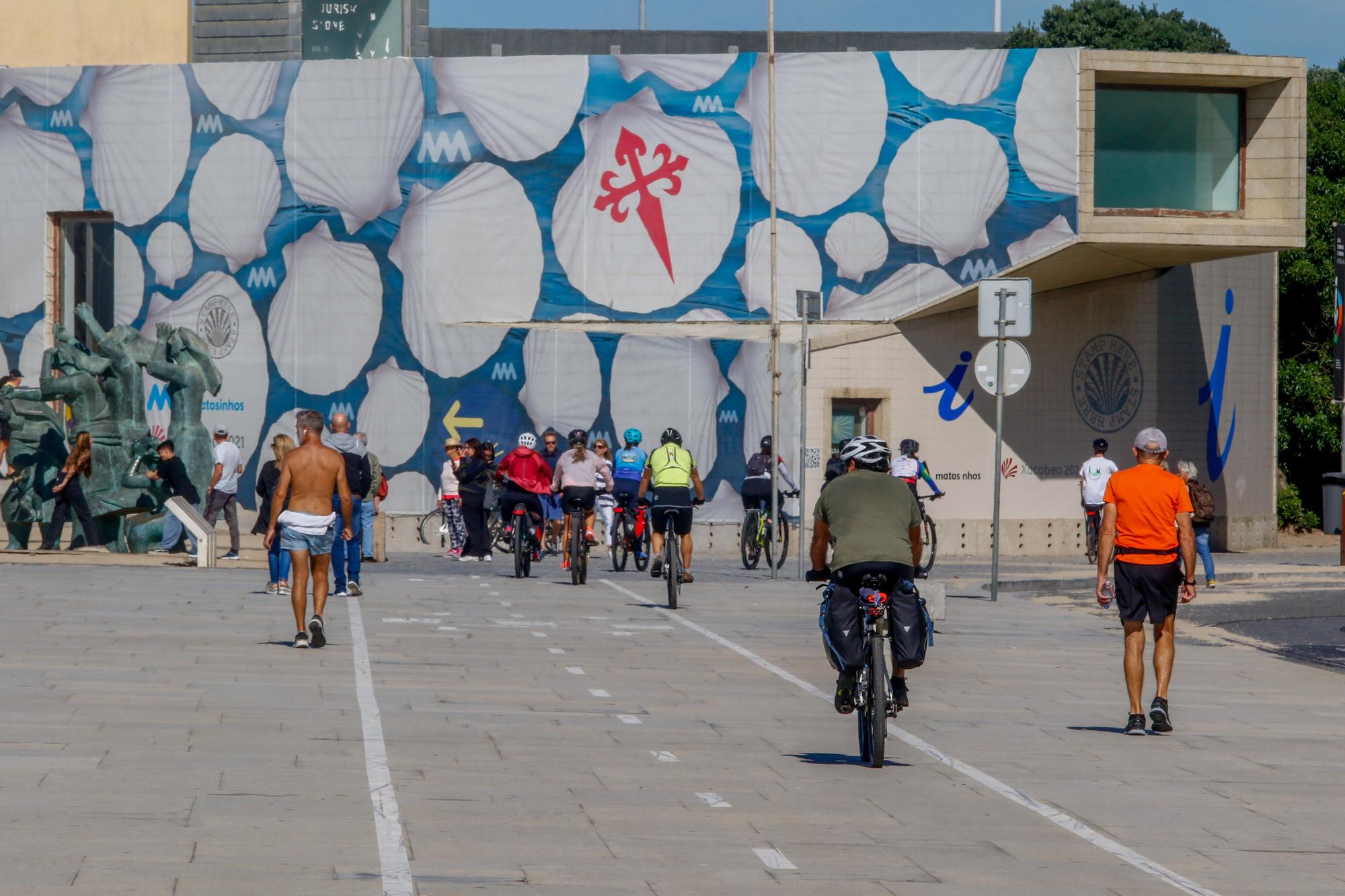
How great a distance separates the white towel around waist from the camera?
551 inches

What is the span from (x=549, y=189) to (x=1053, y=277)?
8.34 m

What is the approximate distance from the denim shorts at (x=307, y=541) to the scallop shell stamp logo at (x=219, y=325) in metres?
17.3

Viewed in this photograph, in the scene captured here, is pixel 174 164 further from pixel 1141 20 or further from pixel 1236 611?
pixel 1141 20

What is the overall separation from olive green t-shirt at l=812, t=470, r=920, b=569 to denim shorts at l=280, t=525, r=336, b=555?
565 centimetres

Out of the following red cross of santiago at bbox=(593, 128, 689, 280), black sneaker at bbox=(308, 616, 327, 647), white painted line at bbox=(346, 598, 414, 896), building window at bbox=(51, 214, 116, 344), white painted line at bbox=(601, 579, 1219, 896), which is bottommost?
white painted line at bbox=(601, 579, 1219, 896)

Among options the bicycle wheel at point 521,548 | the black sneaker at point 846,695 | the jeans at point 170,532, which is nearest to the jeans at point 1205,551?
the bicycle wheel at point 521,548

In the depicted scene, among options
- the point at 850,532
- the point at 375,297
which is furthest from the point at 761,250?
the point at 850,532

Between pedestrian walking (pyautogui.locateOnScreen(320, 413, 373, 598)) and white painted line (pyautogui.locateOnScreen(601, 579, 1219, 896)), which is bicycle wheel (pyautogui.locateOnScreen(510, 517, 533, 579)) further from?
white painted line (pyautogui.locateOnScreen(601, 579, 1219, 896))

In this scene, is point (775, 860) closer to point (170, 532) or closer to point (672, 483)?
point (672, 483)

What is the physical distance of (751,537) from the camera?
2456 centimetres

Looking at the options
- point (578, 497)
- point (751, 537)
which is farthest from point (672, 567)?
point (751, 537)

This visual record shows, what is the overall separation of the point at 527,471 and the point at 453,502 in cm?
560

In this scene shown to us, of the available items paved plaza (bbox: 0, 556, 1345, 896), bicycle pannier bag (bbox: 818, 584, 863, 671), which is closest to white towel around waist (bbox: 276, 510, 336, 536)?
paved plaza (bbox: 0, 556, 1345, 896)

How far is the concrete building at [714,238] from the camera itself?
1128 inches
